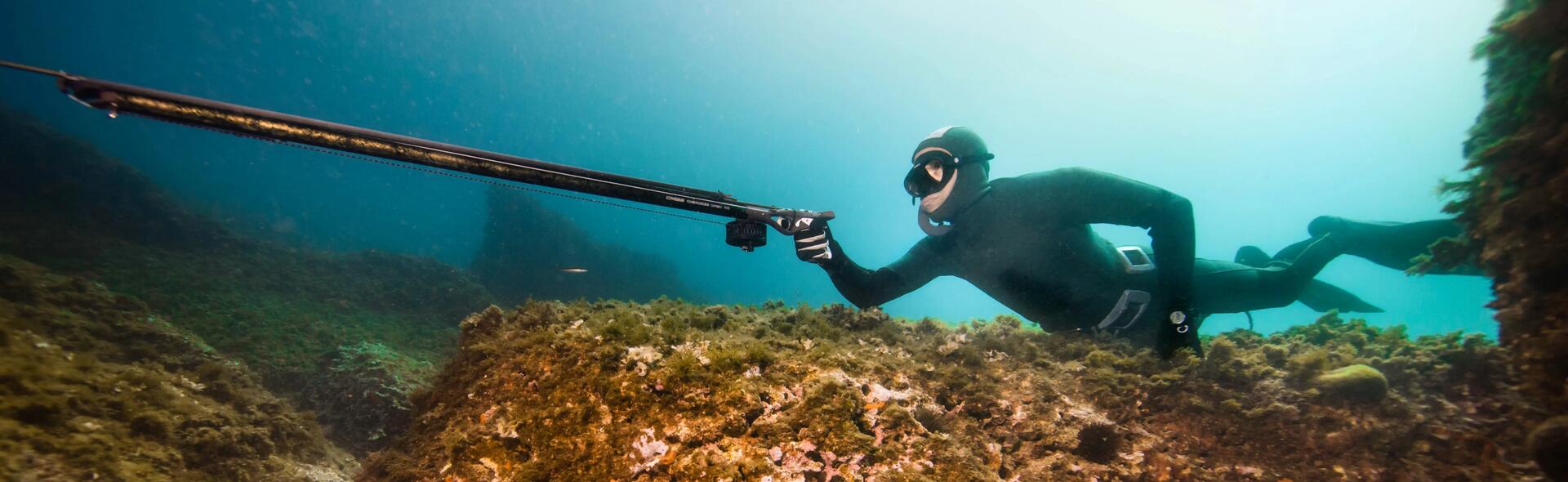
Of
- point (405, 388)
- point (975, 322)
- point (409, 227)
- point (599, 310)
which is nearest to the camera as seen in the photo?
point (599, 310)

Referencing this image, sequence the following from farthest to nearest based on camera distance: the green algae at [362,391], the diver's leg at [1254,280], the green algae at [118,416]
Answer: the green algae at [362,391], the diver's leg at [1254,280], the green algae at [118,416]

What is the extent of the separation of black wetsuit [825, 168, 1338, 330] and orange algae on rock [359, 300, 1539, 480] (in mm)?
1364

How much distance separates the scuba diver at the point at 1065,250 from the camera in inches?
177

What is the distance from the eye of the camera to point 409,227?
266ft

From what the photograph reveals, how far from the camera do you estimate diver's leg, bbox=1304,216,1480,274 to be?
4852mm

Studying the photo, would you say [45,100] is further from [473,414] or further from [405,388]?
[473,414]

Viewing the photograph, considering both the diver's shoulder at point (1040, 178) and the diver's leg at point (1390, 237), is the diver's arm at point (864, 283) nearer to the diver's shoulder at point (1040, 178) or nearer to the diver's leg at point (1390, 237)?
the diver's shoulder at point (1040, 178)

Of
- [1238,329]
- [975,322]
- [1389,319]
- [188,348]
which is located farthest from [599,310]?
[1389,319]

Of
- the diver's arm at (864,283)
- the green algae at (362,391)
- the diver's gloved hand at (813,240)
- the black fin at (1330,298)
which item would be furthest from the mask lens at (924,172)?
the green algae at (362,391)

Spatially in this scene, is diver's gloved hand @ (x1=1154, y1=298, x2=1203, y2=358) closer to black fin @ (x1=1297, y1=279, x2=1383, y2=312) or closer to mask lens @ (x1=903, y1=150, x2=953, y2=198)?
mask lens @ (x1=903, y1=150, x2=953, y2=198)

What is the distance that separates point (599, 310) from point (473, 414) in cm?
121

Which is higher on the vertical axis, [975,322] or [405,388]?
[975,322]

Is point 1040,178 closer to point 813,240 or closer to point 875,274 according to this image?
point 875,274

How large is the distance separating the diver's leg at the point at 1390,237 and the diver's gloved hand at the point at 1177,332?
2259mm
